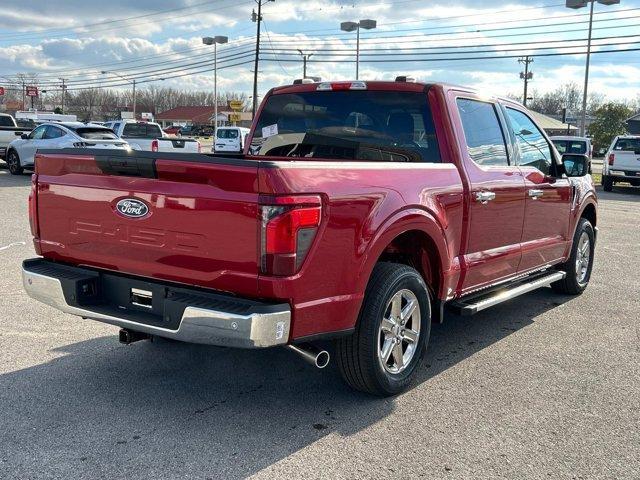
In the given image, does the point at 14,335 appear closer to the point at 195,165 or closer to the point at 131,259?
the point at 131,259

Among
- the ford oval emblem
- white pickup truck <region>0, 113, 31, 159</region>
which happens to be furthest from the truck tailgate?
white pickup truck <region>0, 113, 31, 159</region>

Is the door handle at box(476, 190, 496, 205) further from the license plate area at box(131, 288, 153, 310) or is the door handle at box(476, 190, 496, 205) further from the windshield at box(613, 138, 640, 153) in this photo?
the windshield at box(613, 138, 640, 153)

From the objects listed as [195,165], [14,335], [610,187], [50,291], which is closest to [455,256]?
[195,165]

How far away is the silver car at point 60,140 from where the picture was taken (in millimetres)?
16828

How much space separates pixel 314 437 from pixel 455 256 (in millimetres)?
1698

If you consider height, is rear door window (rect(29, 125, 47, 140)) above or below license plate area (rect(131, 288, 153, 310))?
above

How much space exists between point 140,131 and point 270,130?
17365 millimetres

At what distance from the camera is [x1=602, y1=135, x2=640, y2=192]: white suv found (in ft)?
71.4

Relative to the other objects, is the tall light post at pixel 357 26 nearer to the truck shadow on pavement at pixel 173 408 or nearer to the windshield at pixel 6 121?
the windshield at pixel 6 121

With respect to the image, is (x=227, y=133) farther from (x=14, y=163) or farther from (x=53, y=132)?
(x=53, y=132)

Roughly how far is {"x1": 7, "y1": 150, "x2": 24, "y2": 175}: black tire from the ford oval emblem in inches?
702

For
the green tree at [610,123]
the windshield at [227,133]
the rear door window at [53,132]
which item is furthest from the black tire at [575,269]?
the green tree at [610,123]

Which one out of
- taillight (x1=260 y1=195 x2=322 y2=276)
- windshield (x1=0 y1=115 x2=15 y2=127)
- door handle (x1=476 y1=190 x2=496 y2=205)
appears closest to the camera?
taillight (x1=260 y1=195 x2=322 y2=276)

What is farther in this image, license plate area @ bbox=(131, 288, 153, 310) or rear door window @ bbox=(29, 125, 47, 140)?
rear door window @ bbox=(29, 125, 47, 140)
